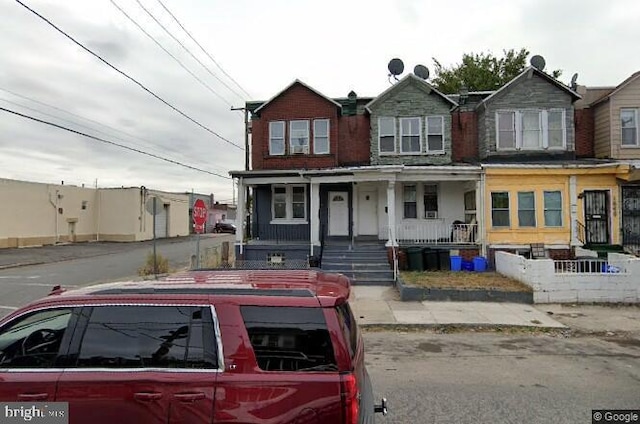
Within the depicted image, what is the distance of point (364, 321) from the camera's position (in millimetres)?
9211

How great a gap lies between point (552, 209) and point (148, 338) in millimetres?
16357

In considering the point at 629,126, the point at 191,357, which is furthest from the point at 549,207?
the point at 191,357

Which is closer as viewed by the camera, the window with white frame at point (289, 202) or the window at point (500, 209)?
the window at point (500, 209)

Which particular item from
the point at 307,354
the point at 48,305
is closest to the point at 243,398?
the point at 307,354

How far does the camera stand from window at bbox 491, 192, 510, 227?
15828mm

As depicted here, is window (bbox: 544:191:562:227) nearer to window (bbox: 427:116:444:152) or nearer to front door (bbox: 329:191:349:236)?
window (bbox: 427:116:444:152)

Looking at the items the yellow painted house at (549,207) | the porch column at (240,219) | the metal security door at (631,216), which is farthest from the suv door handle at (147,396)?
the metal security door at (631,216)

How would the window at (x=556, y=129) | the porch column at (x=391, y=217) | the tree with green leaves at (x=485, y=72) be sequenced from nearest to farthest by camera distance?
the porch column at (x=391, y=217) → the window at (x=556, y=129) → the tree with green leaves at (x=485, y=72)

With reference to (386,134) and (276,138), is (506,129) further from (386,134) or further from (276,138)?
(276,138)

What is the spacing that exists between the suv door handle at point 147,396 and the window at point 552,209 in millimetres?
16246

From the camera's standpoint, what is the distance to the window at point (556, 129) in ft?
55.5

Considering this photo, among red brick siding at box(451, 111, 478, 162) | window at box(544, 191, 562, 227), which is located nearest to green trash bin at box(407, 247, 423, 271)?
window at box(544, 191, 562, 227)

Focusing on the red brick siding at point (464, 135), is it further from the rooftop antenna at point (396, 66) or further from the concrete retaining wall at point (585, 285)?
the concrete retaining wall at point (585, 285)

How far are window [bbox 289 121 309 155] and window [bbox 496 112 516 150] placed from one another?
8099mm
